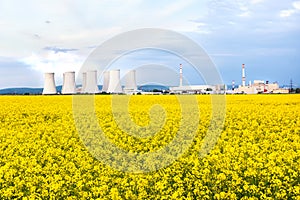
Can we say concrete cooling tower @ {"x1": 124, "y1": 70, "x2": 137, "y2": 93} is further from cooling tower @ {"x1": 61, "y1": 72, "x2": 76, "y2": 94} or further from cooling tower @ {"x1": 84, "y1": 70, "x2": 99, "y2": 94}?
cooling tower @ {"x1": 61, "y1": 72, "x2": 76, "y2": 94}

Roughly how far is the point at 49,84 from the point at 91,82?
983cm

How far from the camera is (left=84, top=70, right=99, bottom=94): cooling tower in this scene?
4769cm

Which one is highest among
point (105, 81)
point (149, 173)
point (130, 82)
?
point (105, 81)

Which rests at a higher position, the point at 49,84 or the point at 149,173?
the point at 49,84

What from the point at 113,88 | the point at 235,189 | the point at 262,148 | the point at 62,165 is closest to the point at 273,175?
the point at 235,189

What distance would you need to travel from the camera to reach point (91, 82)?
48.4 m

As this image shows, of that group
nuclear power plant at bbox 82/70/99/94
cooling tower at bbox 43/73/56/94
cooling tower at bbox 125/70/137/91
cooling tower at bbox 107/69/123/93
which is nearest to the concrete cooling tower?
cooling tower at bbox 125/70/137/91

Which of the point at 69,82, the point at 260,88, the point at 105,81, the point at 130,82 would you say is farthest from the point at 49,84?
the point at 260,88

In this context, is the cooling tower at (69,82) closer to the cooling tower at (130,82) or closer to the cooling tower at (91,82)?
the cooling tower at (91,82)

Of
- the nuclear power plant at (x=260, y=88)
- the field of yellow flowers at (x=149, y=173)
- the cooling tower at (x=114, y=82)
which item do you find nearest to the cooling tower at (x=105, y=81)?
the cooling tower at (x=114, y=82)

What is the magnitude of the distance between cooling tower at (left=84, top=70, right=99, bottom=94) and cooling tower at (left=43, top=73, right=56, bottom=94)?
6823 millimetres

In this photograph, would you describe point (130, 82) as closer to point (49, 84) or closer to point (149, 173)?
point (49, 84)

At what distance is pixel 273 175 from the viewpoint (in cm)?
771

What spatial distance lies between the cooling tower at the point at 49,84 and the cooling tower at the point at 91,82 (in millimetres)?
6823
